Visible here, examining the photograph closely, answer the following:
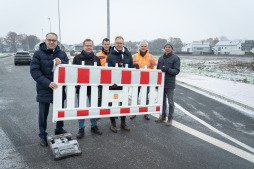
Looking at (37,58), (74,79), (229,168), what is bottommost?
(229,168)

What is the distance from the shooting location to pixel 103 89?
400 cm

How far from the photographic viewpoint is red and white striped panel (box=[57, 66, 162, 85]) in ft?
11.8

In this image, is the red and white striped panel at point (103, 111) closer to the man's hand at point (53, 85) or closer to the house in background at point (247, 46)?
the man's hand at point (53, 85)

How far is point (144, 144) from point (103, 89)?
4.52 feet

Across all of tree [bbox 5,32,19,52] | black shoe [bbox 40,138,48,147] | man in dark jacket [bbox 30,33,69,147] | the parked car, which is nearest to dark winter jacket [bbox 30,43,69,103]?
man in dark jacket [bbox 30,33,69,147]

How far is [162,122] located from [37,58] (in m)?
3.43

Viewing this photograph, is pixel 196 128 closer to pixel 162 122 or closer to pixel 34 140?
pixel 162 122

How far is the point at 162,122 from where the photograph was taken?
17.2 feet

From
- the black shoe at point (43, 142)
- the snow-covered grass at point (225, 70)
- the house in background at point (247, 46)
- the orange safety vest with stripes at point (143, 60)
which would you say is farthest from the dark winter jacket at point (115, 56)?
the house in background at point (247, 46)

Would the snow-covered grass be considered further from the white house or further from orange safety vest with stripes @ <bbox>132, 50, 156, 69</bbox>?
the white house

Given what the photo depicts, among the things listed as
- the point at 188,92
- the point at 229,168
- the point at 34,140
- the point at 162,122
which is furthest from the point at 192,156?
the point at 188,92

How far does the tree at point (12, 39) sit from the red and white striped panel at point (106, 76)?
133630 millimetres

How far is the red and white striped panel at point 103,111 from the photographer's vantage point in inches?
147

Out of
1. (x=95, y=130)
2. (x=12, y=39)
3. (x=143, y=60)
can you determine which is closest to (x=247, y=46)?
(x=143, y=60)
